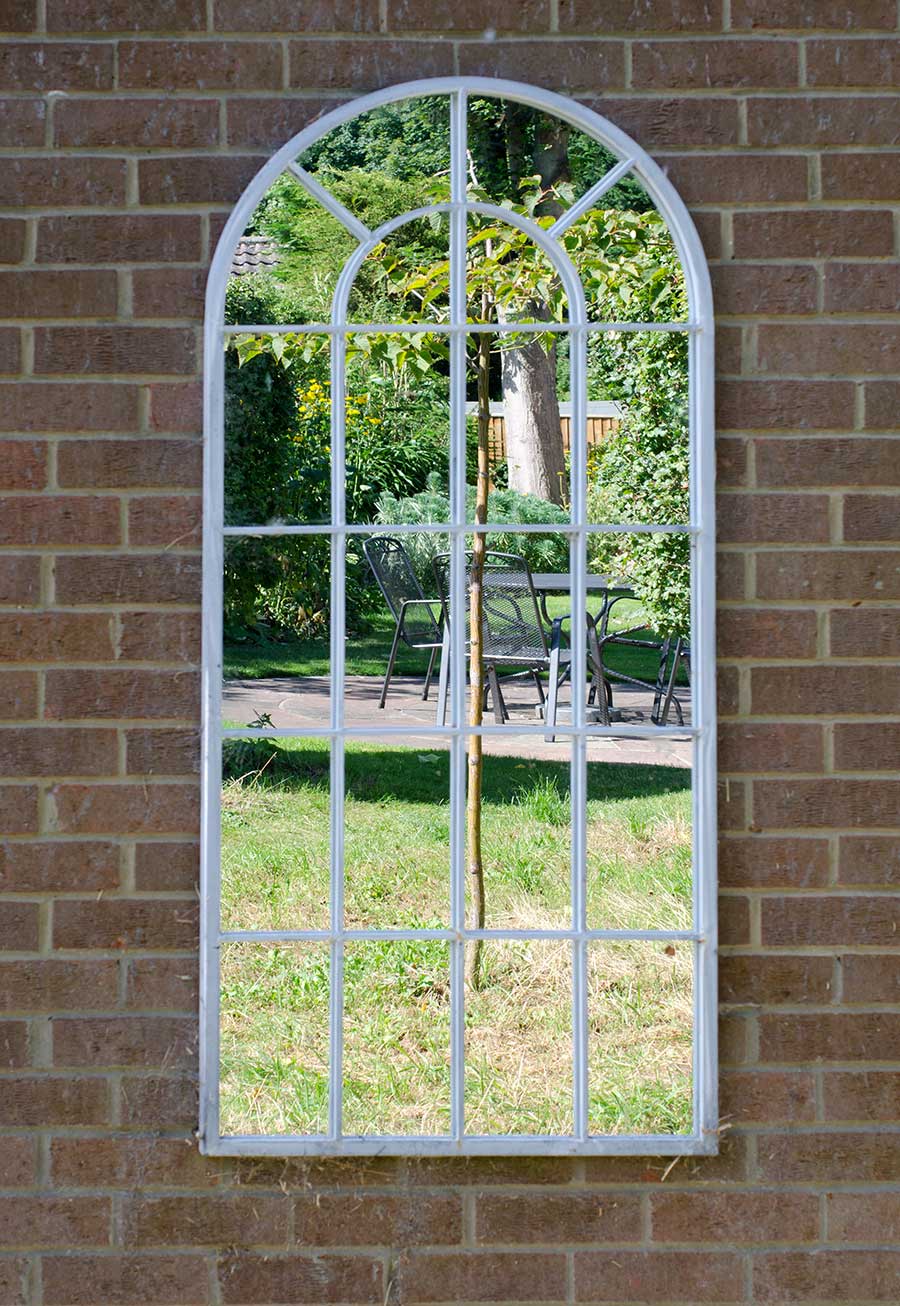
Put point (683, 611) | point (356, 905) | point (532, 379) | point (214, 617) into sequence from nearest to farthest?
point (214, 617) < point (356, 905) < point (683, 611) < point (532, 379)

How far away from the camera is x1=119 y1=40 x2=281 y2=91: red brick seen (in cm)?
219

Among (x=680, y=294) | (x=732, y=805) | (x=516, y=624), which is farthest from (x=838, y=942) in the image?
(x=516, y=624)

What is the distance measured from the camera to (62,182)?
220 cm

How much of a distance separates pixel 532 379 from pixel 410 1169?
18.1ft

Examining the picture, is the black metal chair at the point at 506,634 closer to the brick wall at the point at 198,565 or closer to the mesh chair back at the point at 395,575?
the mesh chair back at the point at 395,575

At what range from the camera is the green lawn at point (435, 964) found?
3293 mm

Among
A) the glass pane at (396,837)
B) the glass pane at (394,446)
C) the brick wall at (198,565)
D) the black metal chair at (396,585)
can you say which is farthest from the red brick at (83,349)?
the glass pane at (394,446)

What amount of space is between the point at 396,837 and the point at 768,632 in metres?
2.76

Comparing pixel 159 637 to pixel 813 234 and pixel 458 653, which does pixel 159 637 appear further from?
pixel 813 234

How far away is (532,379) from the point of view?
7.16 m

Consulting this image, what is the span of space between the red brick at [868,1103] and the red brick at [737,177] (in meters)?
1.46

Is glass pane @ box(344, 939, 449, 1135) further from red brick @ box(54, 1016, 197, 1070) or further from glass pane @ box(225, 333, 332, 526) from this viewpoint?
glass pane @ box(225, 333, 332, 526)

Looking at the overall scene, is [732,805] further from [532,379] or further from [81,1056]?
[532,379]

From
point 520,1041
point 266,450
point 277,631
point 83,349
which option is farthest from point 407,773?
point 83,349
